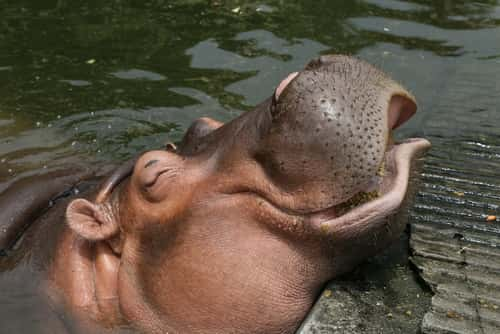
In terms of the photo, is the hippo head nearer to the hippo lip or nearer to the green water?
the hippo lip

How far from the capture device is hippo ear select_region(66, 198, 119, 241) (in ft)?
12.0

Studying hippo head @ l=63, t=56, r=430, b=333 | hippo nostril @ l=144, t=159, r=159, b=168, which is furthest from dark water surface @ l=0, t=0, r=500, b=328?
hippo nostril @ l=144, t=159, r=159, b=168

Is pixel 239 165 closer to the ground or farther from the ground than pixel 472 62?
farther from the ground

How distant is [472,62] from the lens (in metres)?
6.48

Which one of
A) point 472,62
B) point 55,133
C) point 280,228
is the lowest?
point 55,133

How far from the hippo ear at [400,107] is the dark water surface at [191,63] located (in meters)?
1.39

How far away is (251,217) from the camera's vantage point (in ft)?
10.4

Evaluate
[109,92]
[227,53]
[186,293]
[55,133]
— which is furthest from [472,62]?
[186,293]

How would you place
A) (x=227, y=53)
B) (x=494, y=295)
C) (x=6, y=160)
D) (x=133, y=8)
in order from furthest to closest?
(x=133, y=8), (x=227, y=53), (x=6, y=160), (x=494, y=295)

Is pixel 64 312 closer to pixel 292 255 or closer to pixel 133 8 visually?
pixel 292 255

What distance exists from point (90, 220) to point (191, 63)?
3.47 meters

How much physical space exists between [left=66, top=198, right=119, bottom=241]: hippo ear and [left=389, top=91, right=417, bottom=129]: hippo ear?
4.92 feet

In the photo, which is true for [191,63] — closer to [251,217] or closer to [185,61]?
[185,61]

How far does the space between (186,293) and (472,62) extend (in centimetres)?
415
